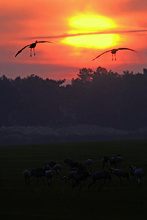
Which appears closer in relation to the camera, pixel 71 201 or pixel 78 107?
pixel 71 201

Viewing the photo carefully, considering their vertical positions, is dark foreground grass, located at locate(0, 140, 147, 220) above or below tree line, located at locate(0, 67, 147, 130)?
below

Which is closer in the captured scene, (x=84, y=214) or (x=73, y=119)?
(x=84, y=214)

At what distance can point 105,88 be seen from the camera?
198875mm

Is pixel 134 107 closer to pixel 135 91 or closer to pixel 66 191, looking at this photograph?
pixel 135 91

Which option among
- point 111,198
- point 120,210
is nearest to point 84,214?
point 120,210

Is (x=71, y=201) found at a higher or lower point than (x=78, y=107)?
lower

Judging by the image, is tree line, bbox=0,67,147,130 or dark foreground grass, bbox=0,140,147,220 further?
tree line, bbox=0,67,147,130

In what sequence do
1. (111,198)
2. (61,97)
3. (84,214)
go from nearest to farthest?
(84,214), (111,198), (61,97)

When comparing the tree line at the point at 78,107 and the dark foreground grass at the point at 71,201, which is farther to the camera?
the tree line at the point at 78,107

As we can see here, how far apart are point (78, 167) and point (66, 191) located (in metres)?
5.59

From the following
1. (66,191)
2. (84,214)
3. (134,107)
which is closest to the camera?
(84,214)

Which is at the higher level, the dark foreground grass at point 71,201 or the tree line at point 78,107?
Result: the tree line at point 78,107

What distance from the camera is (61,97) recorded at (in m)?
199

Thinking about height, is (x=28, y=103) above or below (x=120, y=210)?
above
